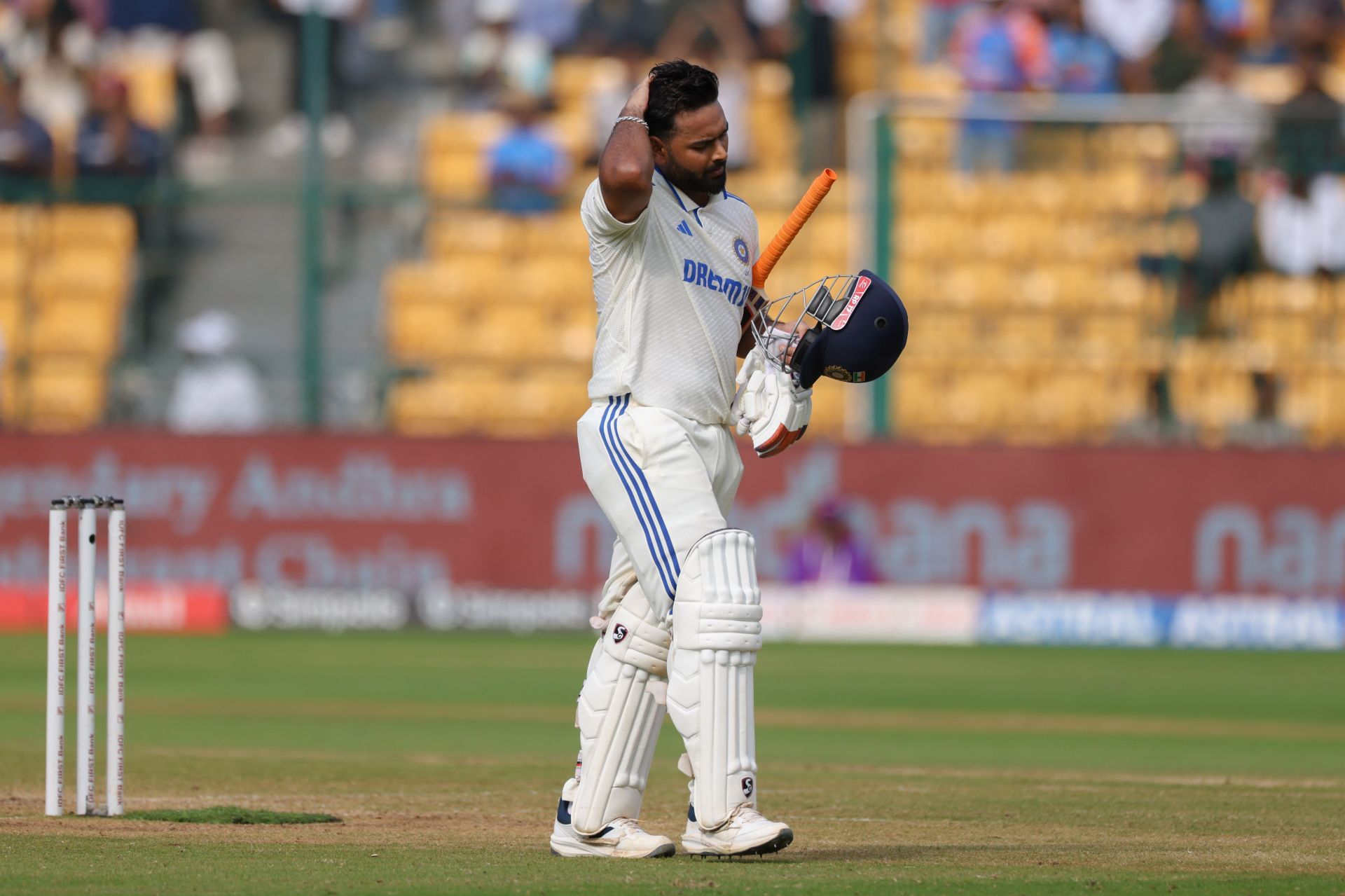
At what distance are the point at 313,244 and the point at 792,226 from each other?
13409mm

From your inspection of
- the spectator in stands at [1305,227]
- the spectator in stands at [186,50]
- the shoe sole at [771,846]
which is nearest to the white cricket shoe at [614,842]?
the shoe sole at [771,846]

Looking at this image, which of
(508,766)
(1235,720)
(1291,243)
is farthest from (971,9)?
(508,766)

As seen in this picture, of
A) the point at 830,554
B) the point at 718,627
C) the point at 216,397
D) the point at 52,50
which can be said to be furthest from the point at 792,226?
the point at 52,50

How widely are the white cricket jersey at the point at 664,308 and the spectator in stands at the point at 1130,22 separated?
15205 millimetres

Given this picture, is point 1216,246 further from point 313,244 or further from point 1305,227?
point 313,244

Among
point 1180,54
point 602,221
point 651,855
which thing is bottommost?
point 651,855

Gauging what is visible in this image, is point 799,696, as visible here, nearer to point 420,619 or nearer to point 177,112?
point 420,619

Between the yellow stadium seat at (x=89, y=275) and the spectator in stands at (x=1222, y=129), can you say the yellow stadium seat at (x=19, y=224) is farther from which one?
the spectator in stands at (x=1222, y=129)

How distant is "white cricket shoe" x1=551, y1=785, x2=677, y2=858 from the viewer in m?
5.69

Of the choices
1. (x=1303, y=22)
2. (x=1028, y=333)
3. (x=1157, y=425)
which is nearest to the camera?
(x=1157, y=425)

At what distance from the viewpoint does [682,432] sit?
5.62 m

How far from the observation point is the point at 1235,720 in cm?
1182

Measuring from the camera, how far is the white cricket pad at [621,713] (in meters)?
5.73

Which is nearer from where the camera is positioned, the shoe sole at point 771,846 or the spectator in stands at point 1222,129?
the shoe sole at point 771,846
